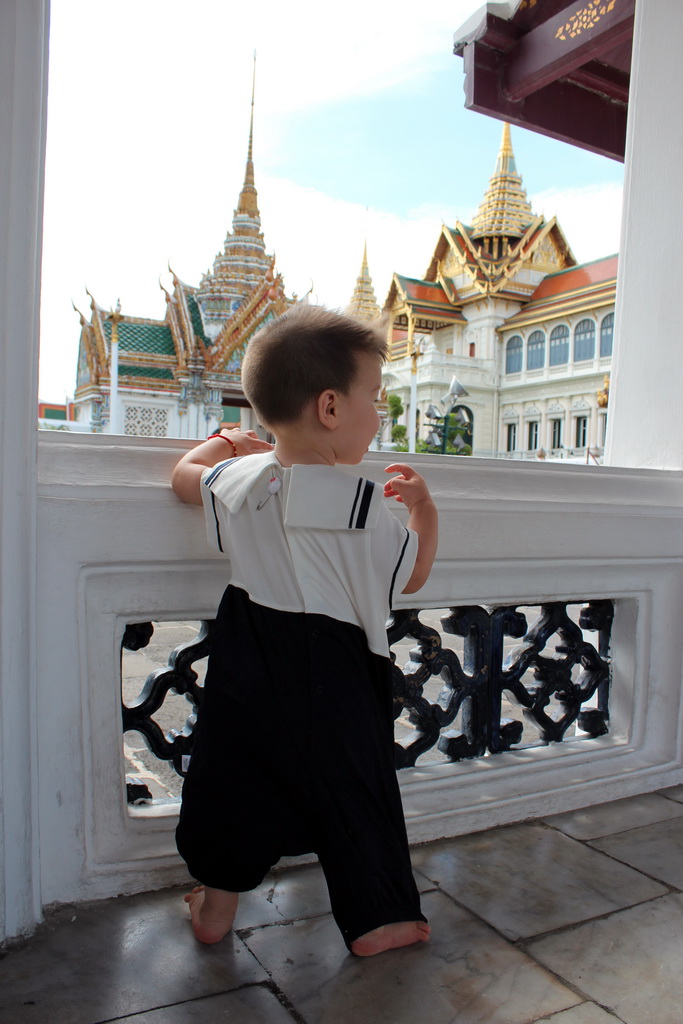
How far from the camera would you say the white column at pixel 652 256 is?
1987 millimetres

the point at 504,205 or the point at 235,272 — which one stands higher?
the point at 504,205

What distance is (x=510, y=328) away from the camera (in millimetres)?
34438

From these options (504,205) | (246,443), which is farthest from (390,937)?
(504,205)

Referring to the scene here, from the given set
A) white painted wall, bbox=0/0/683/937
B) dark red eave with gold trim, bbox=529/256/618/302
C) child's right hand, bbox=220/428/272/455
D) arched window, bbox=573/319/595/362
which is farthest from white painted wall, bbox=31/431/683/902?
dark red eave with gold trim, bbox=529/256/618/302

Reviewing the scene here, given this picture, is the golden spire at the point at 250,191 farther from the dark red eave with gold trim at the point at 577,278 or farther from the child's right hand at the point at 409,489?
the child's right hand at the point at 409,489

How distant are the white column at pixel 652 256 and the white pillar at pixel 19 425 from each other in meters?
1.55

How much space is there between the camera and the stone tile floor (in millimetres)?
1062

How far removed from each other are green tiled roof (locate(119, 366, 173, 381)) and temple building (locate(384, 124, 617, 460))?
13.4 m

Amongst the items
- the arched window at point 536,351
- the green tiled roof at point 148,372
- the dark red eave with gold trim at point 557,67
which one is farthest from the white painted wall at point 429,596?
the arched window at point 536,351

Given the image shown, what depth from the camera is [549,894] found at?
1407 millimetres

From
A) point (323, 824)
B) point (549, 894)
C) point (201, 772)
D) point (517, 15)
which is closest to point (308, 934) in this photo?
point (323, 824)

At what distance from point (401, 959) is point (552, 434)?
3342cm

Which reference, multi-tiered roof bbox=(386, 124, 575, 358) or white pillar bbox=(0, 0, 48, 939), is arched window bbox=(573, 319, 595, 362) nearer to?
multi-tiered roof bbox=(386, 124, 575, 358)

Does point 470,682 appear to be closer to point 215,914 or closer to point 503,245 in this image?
point 215,914
